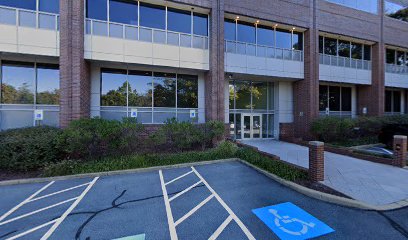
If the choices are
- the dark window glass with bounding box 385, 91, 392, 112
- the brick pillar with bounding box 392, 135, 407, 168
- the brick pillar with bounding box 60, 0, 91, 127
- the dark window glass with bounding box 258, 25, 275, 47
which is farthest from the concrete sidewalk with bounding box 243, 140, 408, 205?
the dark window glass with bounding box 385, 91, 392, 112

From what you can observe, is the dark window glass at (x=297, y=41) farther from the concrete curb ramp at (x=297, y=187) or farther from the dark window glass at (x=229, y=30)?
the concrete curb ramp at (x=297, y=187)

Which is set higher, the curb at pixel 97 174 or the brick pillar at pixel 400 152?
the brick pillar at pixel 400 152

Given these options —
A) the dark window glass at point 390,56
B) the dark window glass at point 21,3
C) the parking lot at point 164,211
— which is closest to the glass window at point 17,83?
the dark window glass at point 21,3

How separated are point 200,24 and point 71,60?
7556 mm

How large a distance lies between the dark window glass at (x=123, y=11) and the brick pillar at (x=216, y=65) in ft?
14.8

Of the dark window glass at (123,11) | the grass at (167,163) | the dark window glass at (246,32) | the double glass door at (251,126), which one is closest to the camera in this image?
the grass at (167,163)

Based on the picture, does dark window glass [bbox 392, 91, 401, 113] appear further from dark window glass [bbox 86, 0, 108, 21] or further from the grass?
dark window glass [bbox 86, 0, 108, 21]

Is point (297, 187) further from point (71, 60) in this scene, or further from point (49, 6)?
point (49, 6)

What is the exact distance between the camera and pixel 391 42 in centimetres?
1770

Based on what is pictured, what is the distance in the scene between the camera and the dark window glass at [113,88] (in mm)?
11312

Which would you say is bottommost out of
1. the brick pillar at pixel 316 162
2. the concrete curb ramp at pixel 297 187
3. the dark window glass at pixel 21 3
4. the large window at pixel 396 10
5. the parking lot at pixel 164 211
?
the parking lot at pixel 164 211

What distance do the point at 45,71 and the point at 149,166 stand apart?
798 cm

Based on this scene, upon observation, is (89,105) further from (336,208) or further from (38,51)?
(336,208)

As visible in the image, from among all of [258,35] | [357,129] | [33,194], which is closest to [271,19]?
[258,35]
